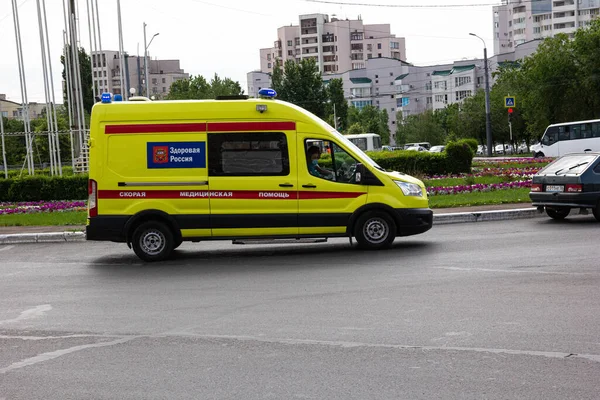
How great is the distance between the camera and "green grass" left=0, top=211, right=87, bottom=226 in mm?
19558

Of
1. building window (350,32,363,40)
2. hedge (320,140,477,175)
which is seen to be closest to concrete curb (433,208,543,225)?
hedge (320,140,477,175)

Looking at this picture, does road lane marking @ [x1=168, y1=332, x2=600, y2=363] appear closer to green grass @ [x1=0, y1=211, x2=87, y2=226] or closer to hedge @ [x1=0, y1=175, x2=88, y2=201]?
green grass @ [x1=0, y1=211, x2=87, y2=226]

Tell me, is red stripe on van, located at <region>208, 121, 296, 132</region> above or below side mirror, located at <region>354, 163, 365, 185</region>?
above

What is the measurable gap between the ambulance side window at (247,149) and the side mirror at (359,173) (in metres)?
1.10

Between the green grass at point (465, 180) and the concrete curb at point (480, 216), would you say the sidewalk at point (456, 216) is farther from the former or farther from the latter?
the green grass at point (465, 180)

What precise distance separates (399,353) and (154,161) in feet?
24.2

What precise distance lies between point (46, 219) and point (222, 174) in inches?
364

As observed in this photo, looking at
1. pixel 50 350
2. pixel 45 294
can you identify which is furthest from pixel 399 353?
pixel 45 294

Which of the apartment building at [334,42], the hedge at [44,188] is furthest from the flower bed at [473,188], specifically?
the apartment building at [334,42]

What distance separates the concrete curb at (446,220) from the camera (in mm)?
17172

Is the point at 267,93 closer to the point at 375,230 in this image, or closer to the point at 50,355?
the point at 375,230

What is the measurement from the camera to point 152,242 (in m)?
13.2

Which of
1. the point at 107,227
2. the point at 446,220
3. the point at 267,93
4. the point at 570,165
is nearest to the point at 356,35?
the point at 446,220

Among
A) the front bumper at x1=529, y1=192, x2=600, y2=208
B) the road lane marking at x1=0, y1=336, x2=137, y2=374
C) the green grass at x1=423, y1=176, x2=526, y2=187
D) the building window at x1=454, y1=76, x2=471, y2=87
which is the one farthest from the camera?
the building window at x1=454, y1=76, x2=471, y2=87
